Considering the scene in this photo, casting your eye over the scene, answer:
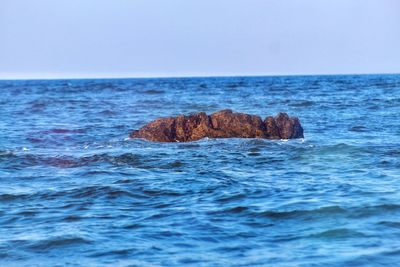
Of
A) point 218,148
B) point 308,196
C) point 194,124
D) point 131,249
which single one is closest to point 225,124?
point 194,124

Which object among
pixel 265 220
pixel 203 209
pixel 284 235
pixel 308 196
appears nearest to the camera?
pixel 284 235

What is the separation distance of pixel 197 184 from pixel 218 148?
556 centimetres

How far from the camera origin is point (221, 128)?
2073 cm

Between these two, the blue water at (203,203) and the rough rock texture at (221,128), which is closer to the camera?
the blue water at (203,203)

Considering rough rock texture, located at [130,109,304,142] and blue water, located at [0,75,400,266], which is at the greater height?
rough rock texture, located at [130,109,304,142]

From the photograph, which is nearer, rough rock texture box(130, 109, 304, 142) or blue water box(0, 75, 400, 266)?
blue water box(0, 75, 400, 266)

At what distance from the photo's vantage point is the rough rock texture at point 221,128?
20359mm

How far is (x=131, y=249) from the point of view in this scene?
8305 mm

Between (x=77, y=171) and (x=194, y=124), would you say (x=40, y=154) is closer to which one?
(x=77, y=171)

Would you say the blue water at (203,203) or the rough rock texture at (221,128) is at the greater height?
the rough rock texture at (221,128)

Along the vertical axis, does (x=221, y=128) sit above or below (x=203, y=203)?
above

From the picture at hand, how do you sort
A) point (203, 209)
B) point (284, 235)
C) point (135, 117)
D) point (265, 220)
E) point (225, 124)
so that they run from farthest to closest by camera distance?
1. point (135, 117)
2. point (225, 124)
3. point (203, 209)
4. point (265, 220)
5. point (284, 235)

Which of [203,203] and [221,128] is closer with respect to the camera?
[203,203]

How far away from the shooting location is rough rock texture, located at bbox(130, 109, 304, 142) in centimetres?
2036
